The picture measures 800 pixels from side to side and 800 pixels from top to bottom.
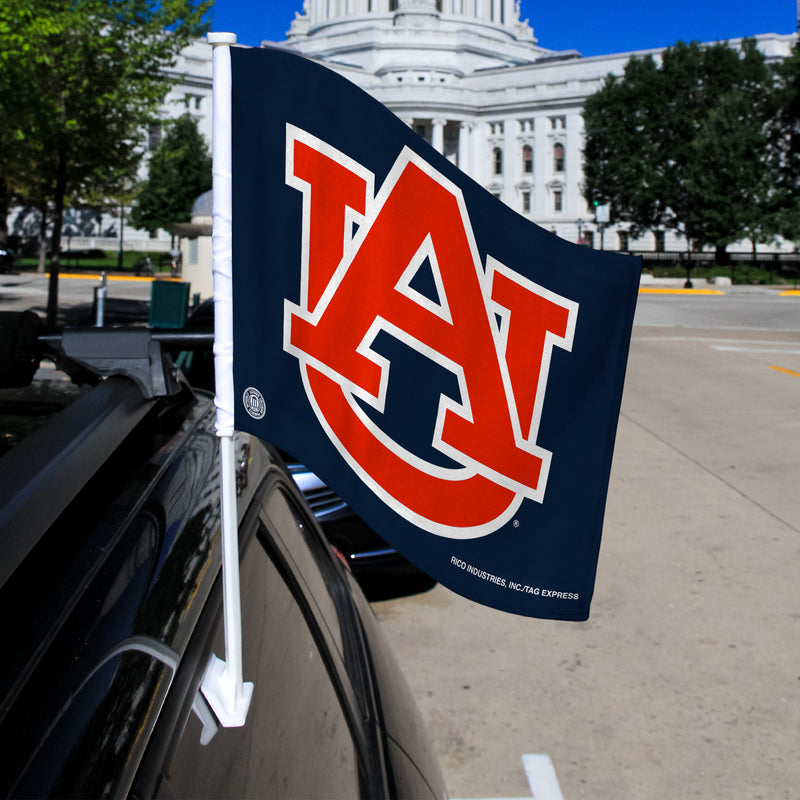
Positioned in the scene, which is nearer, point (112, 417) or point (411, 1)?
point (112, 417)

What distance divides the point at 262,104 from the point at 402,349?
422 mm

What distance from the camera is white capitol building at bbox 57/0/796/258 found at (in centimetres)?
9481

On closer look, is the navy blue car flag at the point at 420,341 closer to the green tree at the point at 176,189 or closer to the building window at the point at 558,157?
the green tree at the point at 176,189

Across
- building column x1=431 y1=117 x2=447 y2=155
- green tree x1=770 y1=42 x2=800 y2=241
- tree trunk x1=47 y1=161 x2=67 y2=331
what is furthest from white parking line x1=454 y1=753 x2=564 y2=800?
building column x1=431 y1=117 x2=447 y2=155

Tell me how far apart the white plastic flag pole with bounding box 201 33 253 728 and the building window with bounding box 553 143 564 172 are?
98.7 metres

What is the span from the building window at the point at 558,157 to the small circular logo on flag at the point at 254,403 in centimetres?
9868

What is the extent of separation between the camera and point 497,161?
103 m

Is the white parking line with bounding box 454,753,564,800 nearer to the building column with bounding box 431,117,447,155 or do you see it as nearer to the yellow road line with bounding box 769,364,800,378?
the yellow road line with bounding box 769,364,800,378

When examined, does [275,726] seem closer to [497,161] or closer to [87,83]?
[87,83]

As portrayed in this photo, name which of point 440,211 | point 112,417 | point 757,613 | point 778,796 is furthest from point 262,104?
point 757,613

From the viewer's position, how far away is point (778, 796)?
140 inches

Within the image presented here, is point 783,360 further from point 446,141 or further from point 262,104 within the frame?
point 446,141

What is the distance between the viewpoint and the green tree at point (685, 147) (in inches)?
2010

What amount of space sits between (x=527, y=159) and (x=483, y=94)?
887cm
